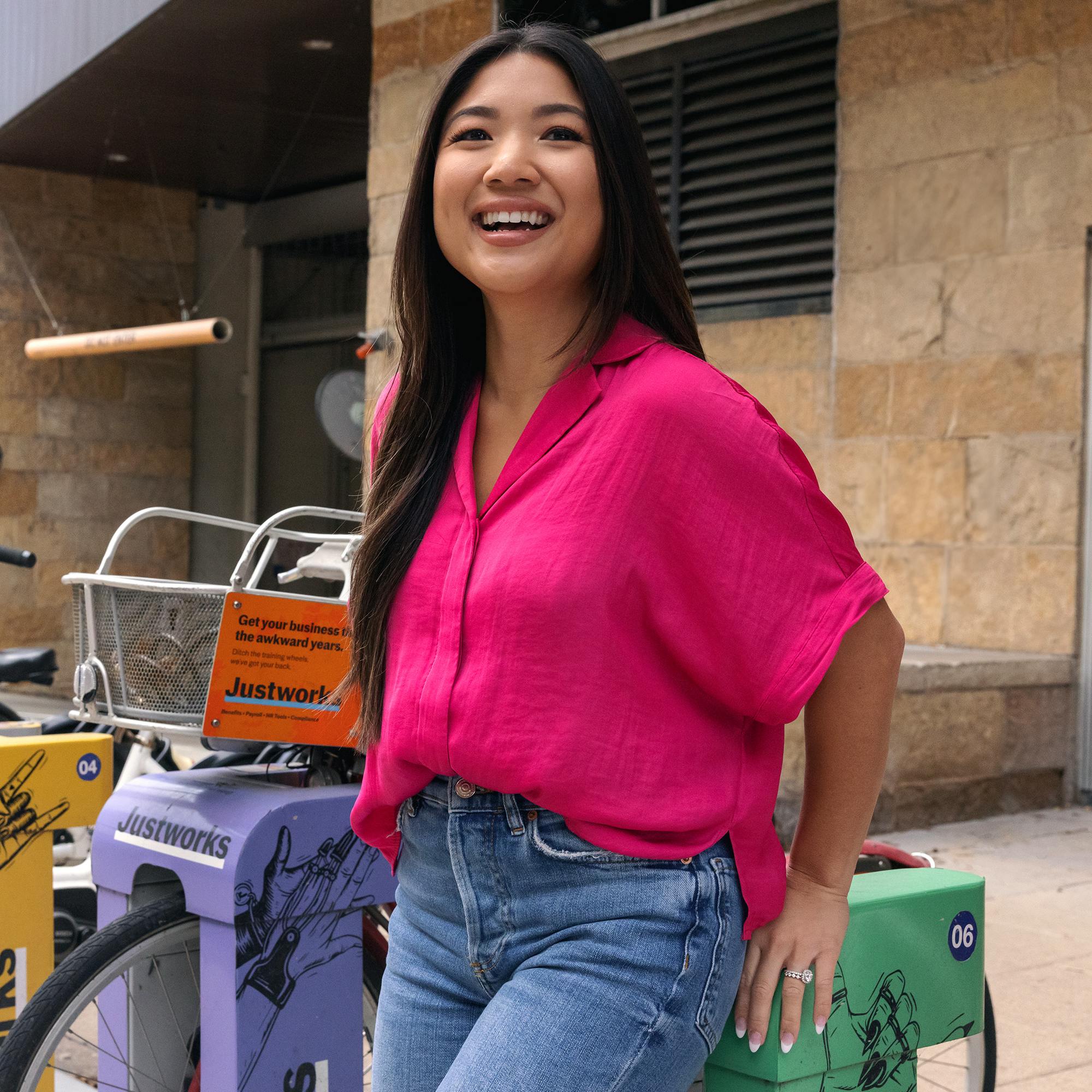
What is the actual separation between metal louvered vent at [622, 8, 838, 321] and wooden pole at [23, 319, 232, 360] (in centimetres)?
281

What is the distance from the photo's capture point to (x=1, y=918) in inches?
105

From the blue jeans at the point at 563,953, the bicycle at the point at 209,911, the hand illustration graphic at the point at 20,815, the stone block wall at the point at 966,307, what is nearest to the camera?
the blue jeans at the point at 563,953

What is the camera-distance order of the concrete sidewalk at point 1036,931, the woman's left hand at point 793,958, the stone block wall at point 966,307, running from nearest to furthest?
1. the woman's left hand at point 793,958
2. the concrete sidewalk at point 1036,931
3. the stone block wall at point 966,307

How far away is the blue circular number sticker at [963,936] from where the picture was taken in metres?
1.65

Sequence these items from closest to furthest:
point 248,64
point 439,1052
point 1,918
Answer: point 439,1052 → point 1,918 → point 248,64

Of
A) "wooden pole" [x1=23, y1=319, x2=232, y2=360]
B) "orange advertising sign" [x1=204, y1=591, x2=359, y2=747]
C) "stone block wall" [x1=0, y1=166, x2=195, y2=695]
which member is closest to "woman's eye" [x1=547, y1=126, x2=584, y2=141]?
"orange advertising sign" [x1=204, y1=591, x2=359, y2=747]

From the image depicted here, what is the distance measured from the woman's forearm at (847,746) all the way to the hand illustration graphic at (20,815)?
1.78 meters

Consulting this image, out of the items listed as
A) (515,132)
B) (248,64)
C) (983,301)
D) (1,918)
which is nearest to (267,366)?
(248,64)

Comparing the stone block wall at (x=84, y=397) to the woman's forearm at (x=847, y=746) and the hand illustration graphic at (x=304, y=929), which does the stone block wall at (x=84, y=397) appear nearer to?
the hand illustration graphic at (x=304, y=929)

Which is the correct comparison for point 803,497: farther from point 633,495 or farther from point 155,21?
point 155,21

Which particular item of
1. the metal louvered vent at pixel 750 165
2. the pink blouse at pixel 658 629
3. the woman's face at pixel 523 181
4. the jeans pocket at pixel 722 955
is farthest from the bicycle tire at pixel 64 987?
the metal louvered vent at pixel 750 165

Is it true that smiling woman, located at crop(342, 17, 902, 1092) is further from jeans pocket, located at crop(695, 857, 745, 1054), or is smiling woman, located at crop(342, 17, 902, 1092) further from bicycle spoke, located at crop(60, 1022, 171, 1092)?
bicycle spoke, located at crop(60, 1022, 171, 1092)

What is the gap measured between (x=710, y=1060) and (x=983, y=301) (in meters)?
5.22

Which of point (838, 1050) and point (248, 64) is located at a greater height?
point (248, 64)
